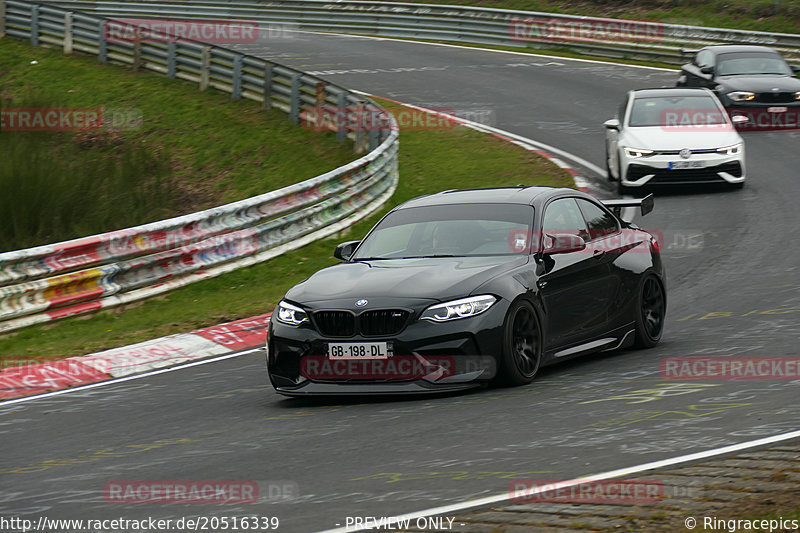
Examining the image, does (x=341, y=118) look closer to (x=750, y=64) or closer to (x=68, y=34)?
(x=750, y=64)

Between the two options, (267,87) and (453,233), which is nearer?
(453,233)

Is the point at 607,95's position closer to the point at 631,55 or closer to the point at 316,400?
the point at 631,55

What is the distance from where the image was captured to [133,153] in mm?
27562

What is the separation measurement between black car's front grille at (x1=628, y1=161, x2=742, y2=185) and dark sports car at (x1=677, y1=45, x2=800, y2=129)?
606 centimetres

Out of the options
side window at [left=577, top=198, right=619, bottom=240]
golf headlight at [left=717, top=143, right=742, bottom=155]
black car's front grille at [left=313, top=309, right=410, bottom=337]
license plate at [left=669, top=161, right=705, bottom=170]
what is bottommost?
license plate at [left=669, top=161, right=705, bottom=170]

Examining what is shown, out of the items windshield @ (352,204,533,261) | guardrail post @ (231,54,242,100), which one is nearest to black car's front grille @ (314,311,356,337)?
windshield @ (352,204,533,261)

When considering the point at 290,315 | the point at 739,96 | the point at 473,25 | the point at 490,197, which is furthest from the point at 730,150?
the point at 473,25

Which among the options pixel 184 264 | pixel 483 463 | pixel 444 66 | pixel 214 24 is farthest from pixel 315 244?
pixel 214 24

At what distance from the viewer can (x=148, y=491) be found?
6.57 metres

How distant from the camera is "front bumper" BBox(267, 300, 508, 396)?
27.9ft

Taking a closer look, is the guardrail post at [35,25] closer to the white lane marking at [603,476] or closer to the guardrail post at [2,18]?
the guardrail post at [2,18]

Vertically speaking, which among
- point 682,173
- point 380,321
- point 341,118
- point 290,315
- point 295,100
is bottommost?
point 295,100

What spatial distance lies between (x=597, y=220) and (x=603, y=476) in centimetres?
465

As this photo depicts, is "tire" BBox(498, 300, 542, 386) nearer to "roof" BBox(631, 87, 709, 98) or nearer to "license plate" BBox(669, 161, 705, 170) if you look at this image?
"license plate" BBox(669, 161, 705, 170)
